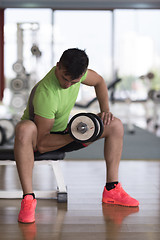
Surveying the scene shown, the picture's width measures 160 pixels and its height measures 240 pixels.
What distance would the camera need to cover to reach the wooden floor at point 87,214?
1275 millimetres

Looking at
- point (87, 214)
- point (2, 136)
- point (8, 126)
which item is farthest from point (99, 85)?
point (8, 126)

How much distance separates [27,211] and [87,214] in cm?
27

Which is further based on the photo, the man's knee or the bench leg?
the bench leg

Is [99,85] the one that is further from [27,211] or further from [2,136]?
[2,136]

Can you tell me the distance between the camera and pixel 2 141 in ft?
11.2

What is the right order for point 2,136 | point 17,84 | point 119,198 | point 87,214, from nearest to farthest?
point 87,214 → point 119,198 → point 2,136 → point 17,84

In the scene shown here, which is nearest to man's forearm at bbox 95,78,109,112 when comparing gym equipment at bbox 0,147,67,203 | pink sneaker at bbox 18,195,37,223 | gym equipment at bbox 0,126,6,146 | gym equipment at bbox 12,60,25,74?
gym equipment at bbox 0,147,67,203

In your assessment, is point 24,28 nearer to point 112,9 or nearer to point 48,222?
point 112,9

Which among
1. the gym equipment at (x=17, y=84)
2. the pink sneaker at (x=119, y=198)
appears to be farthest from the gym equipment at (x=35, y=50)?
the pink sneaker at (x=119, y=198)

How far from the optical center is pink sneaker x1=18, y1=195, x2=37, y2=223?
139cm

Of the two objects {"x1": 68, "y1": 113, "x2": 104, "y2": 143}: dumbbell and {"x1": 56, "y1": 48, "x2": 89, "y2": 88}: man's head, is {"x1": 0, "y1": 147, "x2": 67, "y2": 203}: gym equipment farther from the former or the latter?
{"x1": 56, "y1": 48, "x2": 89, "y2": 88}: man's head

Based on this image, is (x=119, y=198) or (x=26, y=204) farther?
(x=119, y=198)

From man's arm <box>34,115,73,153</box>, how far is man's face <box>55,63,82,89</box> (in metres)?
0.16

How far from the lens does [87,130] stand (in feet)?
4.61
